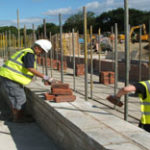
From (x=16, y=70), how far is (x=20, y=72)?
0.07 metres

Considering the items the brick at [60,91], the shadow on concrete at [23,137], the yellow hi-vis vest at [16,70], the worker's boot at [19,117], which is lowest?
the shadow on concrete at [23,137]

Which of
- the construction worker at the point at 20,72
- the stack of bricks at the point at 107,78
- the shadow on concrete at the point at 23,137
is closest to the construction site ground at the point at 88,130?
the shadow on concrete at the point at 23,137

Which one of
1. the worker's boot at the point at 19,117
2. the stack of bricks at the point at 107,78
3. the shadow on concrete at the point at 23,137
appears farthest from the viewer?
the stack of bricks at the point at 107,78

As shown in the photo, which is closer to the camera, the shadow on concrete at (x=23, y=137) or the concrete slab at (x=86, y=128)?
the concrete slab at (x=86, y=128)

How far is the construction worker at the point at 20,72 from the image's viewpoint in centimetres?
405

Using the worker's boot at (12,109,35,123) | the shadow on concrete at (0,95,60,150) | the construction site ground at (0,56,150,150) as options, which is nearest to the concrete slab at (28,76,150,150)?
the construction site ground at (0,56,150,150)

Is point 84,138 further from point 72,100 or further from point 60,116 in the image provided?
point 72,100

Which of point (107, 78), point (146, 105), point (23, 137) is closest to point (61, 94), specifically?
point (23, 137)

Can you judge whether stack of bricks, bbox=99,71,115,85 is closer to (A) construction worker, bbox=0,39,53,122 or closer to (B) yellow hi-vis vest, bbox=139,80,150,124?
(A) construction worker, bbox=0,39,53,122

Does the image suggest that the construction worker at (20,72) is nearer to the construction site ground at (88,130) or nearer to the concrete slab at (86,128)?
the construction site ground at (88,130)

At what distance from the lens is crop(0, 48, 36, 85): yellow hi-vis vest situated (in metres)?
4.20

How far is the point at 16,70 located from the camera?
4.25 m

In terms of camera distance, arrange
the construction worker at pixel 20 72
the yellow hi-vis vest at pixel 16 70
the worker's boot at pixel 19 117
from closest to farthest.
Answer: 1. the construction worker at pixel 20 72
2. the yellow hi-vis vest at pixel 16 70
3. the worker's boot at pixel 19 117

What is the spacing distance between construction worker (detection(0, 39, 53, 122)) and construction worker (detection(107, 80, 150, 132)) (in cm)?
169
